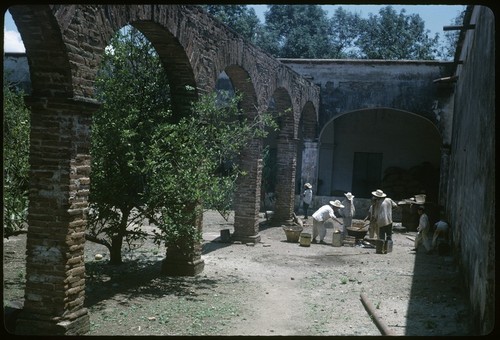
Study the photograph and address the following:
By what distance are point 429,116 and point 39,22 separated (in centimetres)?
1562

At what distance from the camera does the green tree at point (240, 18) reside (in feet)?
113

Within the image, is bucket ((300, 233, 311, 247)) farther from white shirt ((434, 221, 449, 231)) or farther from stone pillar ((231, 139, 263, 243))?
white shirt ((434, 221, 449, 231))

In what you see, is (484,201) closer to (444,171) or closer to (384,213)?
(384,213)

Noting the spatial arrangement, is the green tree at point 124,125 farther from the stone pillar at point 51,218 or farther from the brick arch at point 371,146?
the brick arch at point 371,146

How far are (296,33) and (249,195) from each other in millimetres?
25578

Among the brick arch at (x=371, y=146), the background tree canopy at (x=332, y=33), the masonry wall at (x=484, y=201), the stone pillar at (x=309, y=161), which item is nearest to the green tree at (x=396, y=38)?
the background tree canopy at (x=332, y=33)

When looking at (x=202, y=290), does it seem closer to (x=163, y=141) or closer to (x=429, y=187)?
(x=163, y=141)

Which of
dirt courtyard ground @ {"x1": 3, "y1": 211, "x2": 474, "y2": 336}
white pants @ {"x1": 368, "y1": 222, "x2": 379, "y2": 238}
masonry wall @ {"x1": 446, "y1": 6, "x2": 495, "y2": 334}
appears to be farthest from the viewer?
white pants @ {"x1": 368, "y1": 222, "x2": 379, "y2": 238}

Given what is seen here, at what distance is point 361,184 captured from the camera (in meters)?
22.6

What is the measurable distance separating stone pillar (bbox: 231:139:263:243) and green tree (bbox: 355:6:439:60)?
1058 inches

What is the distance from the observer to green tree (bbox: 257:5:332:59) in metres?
35.6

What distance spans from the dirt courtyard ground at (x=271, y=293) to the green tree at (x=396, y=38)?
2820 centimetres

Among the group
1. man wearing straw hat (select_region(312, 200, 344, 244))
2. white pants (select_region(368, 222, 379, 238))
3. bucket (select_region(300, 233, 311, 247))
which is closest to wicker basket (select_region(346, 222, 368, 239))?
white pants (select_region(368, 222, 379, 238))

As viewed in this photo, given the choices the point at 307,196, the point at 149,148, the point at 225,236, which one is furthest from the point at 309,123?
the point at 149,148
